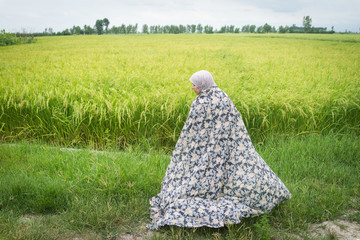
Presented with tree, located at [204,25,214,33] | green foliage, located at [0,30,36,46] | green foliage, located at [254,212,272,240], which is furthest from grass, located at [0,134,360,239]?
tree, located at [204,25,214,33]

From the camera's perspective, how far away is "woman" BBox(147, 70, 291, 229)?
231cm

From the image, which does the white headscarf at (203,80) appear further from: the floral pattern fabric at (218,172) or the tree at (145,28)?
the tree at (145,28)

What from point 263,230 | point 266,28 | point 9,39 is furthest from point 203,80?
point 266,28

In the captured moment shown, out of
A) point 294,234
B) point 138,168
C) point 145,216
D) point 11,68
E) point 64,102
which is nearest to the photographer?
point 294,234

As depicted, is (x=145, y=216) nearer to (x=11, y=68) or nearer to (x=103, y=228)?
(x=103, y=228)

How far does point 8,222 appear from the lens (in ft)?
7.66

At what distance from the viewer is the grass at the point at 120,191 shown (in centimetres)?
229

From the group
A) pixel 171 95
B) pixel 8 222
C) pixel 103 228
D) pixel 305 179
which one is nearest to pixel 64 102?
pixel 171 95

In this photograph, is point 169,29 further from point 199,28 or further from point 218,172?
point 218,172

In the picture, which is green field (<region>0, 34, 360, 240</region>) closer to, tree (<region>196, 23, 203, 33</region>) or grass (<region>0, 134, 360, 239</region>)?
grass (<region>0, 134, 360, 239</region>)

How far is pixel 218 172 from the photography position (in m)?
2.35

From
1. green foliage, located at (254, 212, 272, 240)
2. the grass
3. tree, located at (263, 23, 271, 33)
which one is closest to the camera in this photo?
green foliage, located at (254, 212, 272, 240)

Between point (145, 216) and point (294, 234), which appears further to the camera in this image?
point (145, 216)

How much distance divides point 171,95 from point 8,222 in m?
2.94
